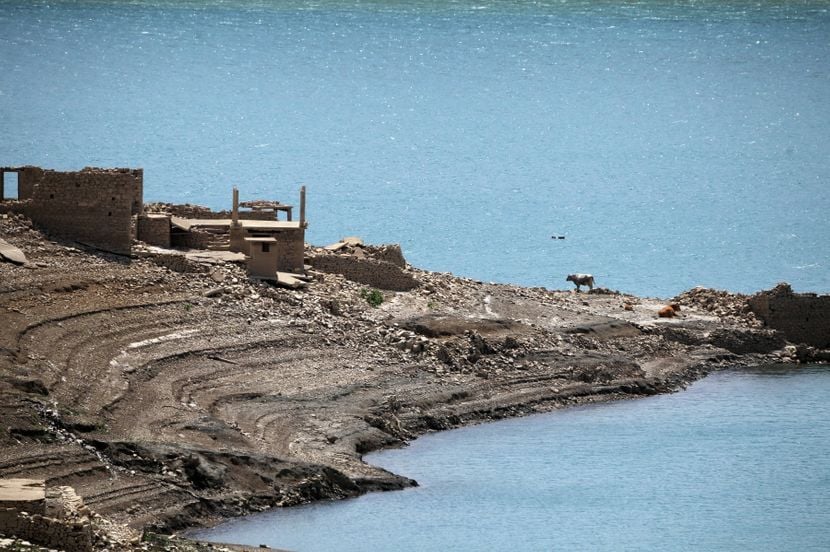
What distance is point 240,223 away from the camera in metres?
86.1

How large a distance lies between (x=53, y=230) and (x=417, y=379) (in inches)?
441

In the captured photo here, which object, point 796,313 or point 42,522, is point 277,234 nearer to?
point 796,313

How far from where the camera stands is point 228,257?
8481 cm

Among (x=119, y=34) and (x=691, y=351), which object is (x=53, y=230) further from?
(x=119, y=34)

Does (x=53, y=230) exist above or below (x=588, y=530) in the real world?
above

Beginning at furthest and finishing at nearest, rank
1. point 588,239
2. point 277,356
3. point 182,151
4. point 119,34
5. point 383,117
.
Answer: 1. point 119,34
2. point 383,117
3. point 182,151
4. point 588,239
5. point 277,356

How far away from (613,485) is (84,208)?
17.5m

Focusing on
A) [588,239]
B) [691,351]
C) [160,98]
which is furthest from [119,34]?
[691,351]

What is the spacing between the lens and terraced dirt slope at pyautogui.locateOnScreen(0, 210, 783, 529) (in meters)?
67.1

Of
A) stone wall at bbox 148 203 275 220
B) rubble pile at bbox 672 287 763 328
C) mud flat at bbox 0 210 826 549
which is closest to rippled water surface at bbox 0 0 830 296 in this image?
rubble pile at bbox 672 287 763 328

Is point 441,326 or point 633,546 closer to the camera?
point 633,546

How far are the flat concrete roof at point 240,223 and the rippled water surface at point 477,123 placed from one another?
2682 centimetres

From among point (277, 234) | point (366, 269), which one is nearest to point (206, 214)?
point (277, 234)

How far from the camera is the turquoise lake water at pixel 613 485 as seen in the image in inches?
2697
